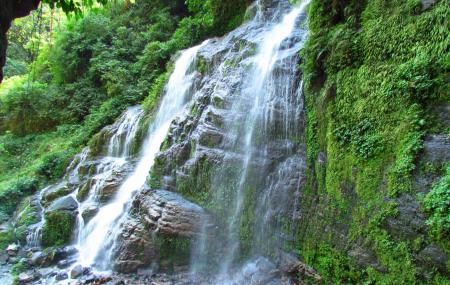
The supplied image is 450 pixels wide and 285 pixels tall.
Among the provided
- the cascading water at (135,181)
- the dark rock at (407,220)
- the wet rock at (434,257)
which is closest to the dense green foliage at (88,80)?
the cascading water at (135,181)

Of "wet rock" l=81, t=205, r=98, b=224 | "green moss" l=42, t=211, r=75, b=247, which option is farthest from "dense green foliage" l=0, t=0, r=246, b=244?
"wet rock" l=81, t=205, r=98, b=224

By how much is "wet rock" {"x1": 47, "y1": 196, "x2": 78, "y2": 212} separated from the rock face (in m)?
2.75

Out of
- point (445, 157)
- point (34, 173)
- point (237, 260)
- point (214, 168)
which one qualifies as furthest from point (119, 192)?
point (445, 157)

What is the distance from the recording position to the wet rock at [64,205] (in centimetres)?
970

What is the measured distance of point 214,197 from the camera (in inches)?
300

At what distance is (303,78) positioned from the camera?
23.9 ft

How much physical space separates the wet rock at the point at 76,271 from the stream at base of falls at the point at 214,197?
3 centimetres

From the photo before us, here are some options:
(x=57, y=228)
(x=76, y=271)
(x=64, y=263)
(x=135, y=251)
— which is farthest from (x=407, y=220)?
(x=57, y=228)

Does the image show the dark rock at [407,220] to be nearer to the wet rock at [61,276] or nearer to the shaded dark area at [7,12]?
the shaded dark area at [7,12]

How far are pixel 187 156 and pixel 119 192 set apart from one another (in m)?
2.40

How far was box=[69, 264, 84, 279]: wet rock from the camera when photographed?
7465 millimetres

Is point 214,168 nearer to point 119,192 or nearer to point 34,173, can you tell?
point 119,192

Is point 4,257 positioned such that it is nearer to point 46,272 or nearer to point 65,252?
point 65,252

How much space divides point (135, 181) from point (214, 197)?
288 cm
